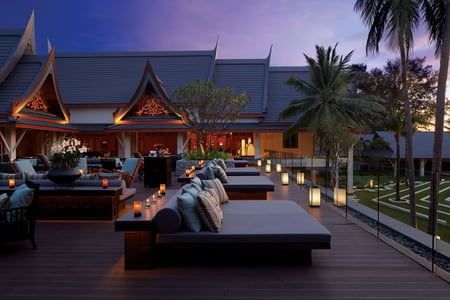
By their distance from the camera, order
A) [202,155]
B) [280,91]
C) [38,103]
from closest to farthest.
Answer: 1. [202,155]
2. [38,103]
3. [280,91]

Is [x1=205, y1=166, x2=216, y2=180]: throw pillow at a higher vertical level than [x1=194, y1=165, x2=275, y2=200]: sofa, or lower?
higher

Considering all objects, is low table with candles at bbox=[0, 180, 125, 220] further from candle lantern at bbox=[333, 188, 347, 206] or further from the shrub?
the shrub

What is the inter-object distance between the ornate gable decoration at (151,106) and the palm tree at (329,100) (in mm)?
7458

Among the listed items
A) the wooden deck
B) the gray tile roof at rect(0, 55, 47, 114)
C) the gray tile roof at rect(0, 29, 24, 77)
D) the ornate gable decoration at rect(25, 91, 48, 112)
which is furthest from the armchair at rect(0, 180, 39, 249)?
the gray tile roof at rect(0, 29, 24, 77)

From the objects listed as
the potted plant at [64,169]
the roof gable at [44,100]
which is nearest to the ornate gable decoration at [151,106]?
the roof gable at [44,100]

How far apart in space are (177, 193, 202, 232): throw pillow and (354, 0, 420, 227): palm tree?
7918 millimetres

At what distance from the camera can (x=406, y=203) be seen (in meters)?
18.9

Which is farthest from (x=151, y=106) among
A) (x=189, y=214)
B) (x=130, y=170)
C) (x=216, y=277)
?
(x=216, y=277)

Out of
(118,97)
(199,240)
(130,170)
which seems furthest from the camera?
(118,97)

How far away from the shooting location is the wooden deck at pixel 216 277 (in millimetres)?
3258

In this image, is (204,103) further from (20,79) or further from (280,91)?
(280,91)

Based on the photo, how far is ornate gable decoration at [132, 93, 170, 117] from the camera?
19964 millimetres

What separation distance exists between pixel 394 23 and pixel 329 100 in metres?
11.0

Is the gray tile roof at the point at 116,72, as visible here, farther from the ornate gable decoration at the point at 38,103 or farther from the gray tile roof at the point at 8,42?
the gray tile roof at the point at 8,42
